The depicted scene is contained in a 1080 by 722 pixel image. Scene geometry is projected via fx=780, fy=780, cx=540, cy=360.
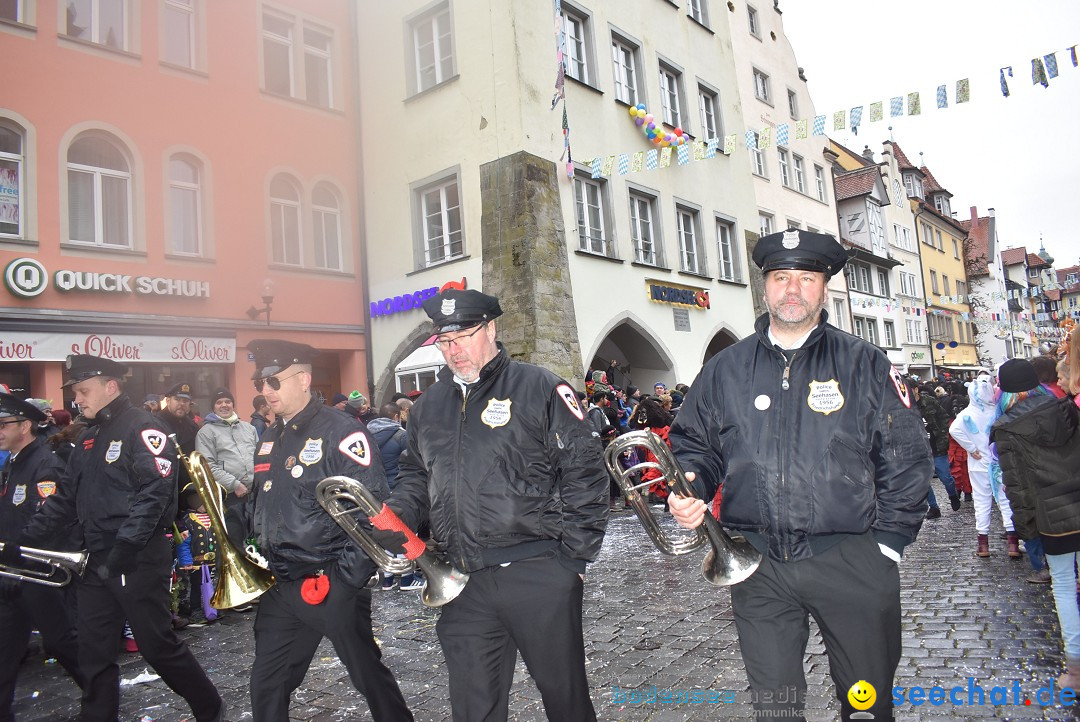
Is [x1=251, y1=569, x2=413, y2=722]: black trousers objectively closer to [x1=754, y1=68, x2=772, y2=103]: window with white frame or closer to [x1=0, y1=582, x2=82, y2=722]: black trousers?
[x1=0, y1=582, x2=82, y2=722]: black trousers

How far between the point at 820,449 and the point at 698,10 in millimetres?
22079

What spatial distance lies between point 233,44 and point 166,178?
125 inches

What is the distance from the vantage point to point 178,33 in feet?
47.2

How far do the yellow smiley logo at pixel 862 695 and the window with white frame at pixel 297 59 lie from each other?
15.9m

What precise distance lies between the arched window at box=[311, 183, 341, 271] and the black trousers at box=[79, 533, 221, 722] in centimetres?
1284

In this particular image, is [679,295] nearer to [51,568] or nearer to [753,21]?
[753,21]

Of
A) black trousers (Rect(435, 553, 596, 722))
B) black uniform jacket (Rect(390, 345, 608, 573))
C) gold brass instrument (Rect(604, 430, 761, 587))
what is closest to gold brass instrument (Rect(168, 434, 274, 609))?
black uniform jacket (Rect(390, 345, 608, 573))

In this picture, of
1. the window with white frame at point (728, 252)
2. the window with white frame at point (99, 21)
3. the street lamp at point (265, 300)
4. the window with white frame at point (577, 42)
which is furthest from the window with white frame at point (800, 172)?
the window with white frame at point (99, 21)

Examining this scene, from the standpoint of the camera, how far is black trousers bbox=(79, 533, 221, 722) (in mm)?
4035

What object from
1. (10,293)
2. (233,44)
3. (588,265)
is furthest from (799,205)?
(10,293)

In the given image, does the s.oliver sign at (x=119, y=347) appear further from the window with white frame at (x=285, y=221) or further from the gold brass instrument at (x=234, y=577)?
the gold brass instrument at (x=234, y=577)

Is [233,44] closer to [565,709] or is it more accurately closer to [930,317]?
[565,709]

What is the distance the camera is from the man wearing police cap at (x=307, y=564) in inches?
138

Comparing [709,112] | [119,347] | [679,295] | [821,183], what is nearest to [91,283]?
[119,347]
